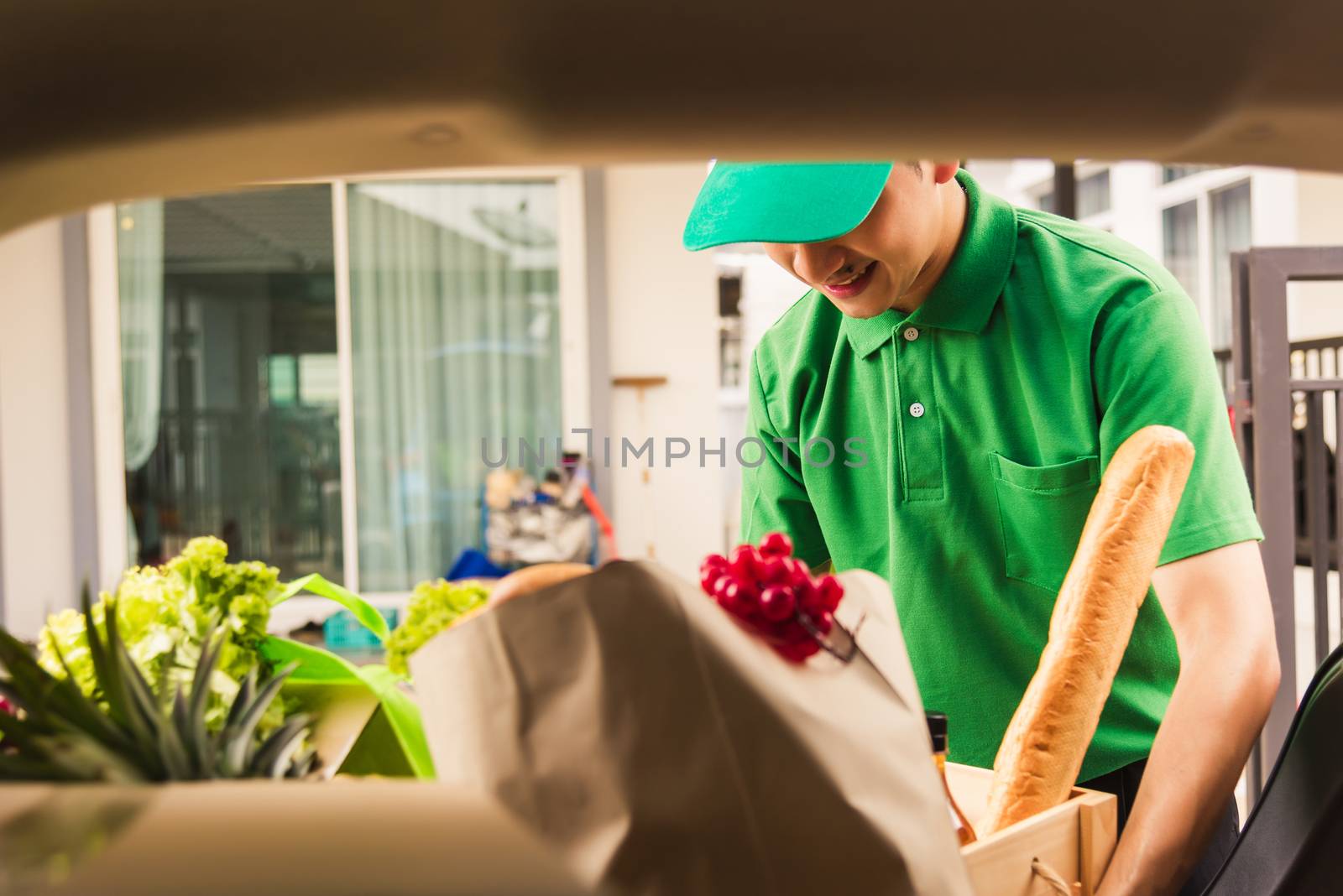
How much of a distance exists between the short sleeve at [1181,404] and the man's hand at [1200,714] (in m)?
0.02

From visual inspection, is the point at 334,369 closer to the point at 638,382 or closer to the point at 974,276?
the point at 638,382

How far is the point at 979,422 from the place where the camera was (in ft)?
3.26

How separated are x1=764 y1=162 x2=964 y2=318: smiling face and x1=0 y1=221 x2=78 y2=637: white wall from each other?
5.02 meters

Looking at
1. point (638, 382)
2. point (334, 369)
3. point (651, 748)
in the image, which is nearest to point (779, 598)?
point (651, 748)

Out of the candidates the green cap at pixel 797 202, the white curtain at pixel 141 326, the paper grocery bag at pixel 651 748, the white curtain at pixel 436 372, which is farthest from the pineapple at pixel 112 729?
the white curtain at pixel 141 326

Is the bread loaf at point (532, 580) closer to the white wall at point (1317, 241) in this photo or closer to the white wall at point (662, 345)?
the white wall at point (662, 345)

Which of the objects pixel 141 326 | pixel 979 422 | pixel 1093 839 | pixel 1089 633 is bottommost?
pixel 1093 839

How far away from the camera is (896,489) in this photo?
102 cm

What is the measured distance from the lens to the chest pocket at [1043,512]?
0.90 m

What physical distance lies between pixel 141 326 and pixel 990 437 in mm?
5485

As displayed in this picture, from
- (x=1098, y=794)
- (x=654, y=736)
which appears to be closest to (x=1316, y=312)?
(x=1098, y=794)

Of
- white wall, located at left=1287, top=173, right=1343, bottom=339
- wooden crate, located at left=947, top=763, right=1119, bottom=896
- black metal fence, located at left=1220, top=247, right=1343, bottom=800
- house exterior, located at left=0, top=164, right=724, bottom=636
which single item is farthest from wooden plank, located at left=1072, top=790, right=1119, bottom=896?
white wall, located at left=1287, top=173, right=1343, bottom=339

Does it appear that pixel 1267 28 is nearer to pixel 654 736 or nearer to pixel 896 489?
pixel 654 736

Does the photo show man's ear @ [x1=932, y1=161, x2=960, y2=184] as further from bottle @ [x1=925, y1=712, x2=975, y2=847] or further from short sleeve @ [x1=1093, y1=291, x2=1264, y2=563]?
bottle @ [x1=925, y1=712, x2=975, y2=847]
